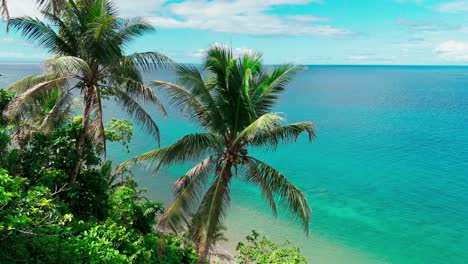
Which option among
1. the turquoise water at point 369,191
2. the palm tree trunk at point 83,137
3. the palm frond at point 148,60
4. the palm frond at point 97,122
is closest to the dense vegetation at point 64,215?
the palm tree trunk at point 83,137

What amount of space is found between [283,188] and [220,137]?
7.26ft

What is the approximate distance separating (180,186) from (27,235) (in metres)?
5.10

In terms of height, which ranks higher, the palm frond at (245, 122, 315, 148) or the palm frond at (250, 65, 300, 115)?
the palm frond at (250, 65, 300, 115)

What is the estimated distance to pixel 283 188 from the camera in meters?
9.59

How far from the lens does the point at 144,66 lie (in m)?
11.1

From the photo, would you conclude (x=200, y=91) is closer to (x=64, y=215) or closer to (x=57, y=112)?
(x=64, y=215)

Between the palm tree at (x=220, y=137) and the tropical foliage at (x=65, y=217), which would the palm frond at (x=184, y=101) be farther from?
the tropical foliage at (x=65, y=217)

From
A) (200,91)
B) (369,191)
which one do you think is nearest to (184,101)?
(200,91)

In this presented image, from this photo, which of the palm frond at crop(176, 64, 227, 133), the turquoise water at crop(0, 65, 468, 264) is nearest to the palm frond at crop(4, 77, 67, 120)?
the palm frond at crop(176, 64, 227, 133)

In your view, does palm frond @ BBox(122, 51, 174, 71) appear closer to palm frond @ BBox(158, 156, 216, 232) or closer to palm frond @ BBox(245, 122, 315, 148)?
palm frond @ BBox(158, 156, 216, 232)

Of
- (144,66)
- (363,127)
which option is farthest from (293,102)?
(144,66)

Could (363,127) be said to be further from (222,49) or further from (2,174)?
(2,174)

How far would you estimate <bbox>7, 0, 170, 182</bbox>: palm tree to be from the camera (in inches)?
386

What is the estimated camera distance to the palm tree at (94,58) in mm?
9812
